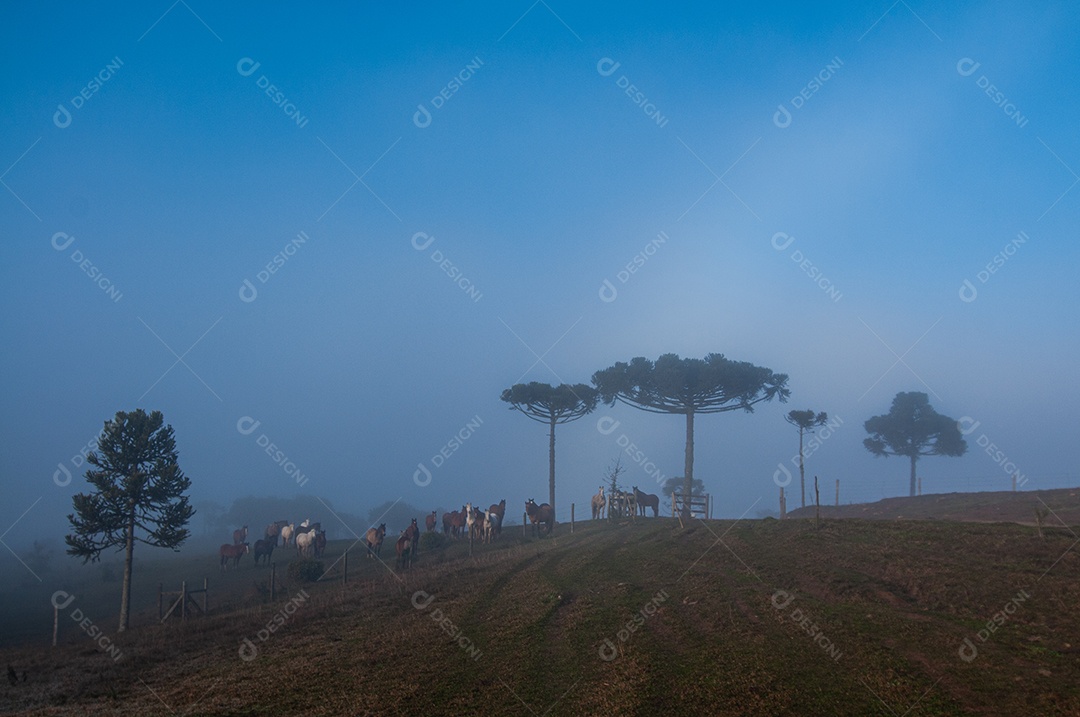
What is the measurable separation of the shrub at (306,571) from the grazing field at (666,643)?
6.72 meters

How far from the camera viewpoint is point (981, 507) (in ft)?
129

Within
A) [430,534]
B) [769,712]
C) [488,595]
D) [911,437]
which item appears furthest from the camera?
[911,437]

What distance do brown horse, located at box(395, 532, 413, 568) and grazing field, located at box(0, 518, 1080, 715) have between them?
914 centimetres

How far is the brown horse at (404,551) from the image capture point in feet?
113

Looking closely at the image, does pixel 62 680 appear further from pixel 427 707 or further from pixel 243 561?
pixel 243 561

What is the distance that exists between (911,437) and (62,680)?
74.2 meters

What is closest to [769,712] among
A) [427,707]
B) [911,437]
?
[427,707]

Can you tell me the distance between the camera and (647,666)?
12.8 metres

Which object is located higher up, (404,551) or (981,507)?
(981,507)

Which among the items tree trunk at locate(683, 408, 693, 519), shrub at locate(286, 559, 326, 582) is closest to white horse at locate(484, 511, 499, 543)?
shrub at locate(286, 559, 326, 582)

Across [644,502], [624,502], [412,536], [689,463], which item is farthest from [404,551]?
[689,463]

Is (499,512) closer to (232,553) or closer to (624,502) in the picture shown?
(624,502)

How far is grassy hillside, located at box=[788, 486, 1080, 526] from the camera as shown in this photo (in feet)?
107

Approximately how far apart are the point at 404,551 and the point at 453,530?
10026mm
